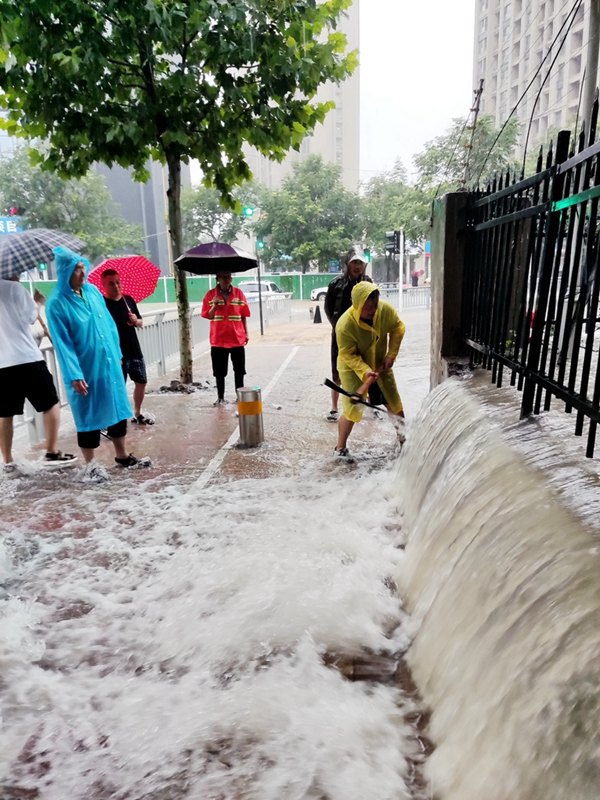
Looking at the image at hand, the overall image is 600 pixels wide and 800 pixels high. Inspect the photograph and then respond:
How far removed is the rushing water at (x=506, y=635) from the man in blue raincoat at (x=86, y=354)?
10.5 feet

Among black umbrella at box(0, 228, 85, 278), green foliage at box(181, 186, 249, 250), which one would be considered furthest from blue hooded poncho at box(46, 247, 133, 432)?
green foliage at box(181, 186, 249, 250)

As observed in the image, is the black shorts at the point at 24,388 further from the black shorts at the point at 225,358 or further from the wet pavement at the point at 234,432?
the black shorts at the point at 225,358

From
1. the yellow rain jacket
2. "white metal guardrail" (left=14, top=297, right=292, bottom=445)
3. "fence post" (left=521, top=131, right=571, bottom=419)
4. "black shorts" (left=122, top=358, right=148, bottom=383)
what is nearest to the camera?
"fence post" (left=521, top=131, right=571, bottom=419)

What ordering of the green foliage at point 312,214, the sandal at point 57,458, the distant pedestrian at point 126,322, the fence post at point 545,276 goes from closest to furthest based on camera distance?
the fence post at point 545,276 < the sandal at point 57,458 < the distant pedestrian at point 126,322 < the green foliage at point 312,214

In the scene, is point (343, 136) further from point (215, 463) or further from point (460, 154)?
point (215, 463)

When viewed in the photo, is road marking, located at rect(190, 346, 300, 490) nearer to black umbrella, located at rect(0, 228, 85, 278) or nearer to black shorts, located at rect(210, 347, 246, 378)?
black shorts, located at rect(210, 347, 246, 378)

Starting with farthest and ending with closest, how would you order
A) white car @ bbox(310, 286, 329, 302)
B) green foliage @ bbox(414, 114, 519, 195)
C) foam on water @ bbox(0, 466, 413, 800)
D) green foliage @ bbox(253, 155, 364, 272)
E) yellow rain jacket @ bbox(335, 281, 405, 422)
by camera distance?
green foliage @ bbox(253, 155, 364, 272)
white car @ bbox(310, 286, 329, 302)
green foliage @ bbox(414, 114, 519, 195)
yellow rain jacket @ bbox(335, 281, 405, 422)
foam on water @ bbox(0, 466, 413, 800)

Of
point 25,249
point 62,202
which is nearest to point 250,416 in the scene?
point 25,249

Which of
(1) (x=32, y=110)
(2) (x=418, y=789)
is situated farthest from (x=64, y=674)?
(1) (x=32, y=110)

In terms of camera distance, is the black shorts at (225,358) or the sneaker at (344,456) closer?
the sneaker at (344,456)

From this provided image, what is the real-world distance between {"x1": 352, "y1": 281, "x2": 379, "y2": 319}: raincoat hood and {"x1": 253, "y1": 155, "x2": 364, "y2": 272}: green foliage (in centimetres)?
3764

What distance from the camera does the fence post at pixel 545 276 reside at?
314cm

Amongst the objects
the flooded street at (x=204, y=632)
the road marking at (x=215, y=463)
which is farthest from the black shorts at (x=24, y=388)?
the road marking at (x=215, y=463)

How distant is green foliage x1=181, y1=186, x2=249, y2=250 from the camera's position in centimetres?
4481
